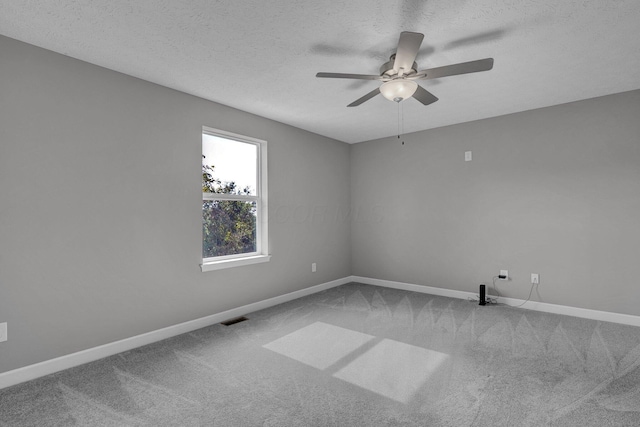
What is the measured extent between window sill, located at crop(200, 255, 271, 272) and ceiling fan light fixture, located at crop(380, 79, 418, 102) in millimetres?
2389

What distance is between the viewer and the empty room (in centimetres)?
202

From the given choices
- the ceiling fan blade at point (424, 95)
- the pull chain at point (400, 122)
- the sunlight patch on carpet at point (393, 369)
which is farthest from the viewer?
the pull chain at point (400, 122)

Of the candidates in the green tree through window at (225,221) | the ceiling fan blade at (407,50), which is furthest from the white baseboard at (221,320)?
the ceiling fan blade at (407,50)

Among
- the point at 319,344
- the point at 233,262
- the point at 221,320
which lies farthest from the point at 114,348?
the point at 319,344

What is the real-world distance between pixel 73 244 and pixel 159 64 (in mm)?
1579

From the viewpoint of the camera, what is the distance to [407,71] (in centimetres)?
224

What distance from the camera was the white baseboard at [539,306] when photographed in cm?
338

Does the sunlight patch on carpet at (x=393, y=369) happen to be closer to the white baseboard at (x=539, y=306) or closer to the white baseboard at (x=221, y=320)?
the white baseboard at (x=221, y=320)

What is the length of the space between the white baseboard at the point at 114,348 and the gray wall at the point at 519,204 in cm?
227

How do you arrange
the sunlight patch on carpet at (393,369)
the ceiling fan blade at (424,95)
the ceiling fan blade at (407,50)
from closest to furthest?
1. the ceiling fan blade at (407,50)
2. the sunlight patch on carpet at (393,369)
3. the ceiling fan blade at (424,95)

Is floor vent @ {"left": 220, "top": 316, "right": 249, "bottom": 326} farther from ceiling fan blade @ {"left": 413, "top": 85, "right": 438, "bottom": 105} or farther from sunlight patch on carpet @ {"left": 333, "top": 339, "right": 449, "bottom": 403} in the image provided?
ceiling fan blade @ {"left": 413, "top": 85, "right": 438, "bottom": 105}

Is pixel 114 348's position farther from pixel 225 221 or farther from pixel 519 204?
pixel 519 204

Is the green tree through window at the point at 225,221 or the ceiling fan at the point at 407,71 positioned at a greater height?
the ceiling fan at the point at 407,71

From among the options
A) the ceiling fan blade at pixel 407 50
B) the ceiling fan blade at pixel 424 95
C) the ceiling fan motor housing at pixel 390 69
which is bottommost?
the ceiling fan blade at pixel 424 95
